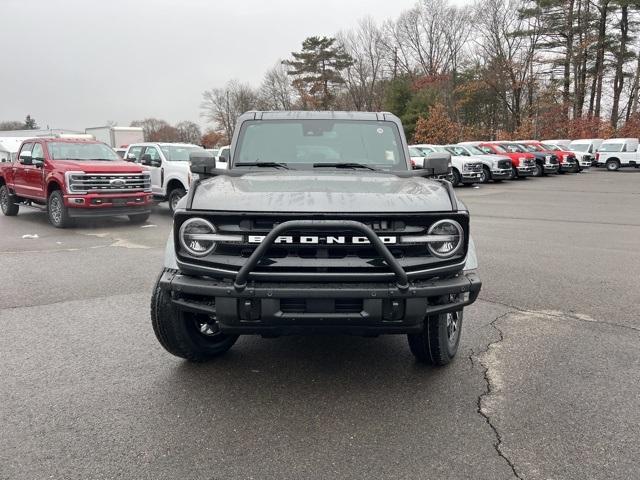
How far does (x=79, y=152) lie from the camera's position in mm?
12188

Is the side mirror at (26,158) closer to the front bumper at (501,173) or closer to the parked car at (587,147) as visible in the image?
the front bumper at (501,173)

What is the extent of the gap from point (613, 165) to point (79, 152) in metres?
32.0

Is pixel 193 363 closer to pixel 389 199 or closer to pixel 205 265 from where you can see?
pixel 205 265

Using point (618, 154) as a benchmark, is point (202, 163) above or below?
above

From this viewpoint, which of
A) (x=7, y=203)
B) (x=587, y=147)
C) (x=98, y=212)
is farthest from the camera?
(x=587, y=147)

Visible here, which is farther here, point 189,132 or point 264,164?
point 189,132

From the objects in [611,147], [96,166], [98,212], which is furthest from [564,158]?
[98,212]

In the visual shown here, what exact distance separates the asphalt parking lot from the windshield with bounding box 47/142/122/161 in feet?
21.7

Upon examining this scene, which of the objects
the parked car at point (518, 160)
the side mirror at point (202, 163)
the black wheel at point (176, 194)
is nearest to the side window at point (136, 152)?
the black wheel at point (176, 194)

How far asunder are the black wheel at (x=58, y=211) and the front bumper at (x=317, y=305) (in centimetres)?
934

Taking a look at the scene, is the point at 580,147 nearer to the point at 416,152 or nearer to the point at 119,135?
the point at 416,152

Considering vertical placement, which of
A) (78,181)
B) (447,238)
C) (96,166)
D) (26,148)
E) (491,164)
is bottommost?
(491,164)

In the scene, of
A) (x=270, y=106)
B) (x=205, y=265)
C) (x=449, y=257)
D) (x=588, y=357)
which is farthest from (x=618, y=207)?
(x=270, y=106)

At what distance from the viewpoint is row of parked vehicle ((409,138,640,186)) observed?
23094 millimetres
